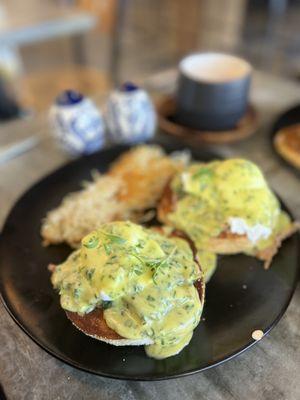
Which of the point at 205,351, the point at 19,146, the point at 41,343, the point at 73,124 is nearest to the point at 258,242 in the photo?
the point at 205,351

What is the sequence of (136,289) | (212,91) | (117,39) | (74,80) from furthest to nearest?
(117,39) → (74,80) → (212,91) → (136,289)

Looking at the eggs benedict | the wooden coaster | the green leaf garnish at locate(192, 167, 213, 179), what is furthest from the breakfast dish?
the green leaf garnish at locate(192, 167, 213, 179)

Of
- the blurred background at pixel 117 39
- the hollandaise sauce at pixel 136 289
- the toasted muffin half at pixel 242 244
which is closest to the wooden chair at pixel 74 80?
the blurred background at pixel 117 39

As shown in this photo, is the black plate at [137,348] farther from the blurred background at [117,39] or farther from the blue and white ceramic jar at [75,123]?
the blurred background at [117,39]

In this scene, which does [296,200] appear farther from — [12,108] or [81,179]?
[12,108]

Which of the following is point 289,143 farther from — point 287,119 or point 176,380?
point 176,380

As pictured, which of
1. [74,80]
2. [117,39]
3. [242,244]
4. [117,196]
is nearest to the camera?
[242,244]

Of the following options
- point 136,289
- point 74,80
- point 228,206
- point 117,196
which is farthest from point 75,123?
point 74,80
